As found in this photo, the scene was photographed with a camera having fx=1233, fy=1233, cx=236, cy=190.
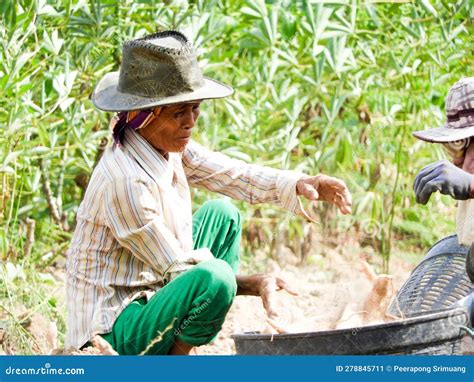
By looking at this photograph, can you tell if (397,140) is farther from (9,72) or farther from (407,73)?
(9,72)

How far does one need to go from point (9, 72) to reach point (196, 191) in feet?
3.83

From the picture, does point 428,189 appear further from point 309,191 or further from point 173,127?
point 173,127

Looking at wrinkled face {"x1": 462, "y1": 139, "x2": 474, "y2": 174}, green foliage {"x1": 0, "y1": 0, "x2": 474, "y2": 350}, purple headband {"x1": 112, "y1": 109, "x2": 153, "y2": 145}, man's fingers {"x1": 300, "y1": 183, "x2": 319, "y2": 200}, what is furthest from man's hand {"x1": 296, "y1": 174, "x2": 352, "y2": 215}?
green foliage {"x1": 0, "y1": 0, "x2": 474, "y2": 350}

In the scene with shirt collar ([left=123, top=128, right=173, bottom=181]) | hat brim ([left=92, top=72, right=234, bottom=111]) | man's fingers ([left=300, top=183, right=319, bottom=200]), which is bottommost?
man's fingers ([left=300, top=183, right=319, bottom=200])

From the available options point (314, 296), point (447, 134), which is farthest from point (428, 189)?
point (314, 296)

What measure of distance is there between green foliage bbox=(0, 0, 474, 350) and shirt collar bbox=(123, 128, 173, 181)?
970 millimetres

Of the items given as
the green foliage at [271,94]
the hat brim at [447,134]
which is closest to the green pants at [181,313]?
the hat brim at [447,134]

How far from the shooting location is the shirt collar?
3.72m

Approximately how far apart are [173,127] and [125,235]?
0.36 m

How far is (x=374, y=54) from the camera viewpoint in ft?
18.8

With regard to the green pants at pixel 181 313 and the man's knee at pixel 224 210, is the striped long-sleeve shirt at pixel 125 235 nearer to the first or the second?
the green pants at pixel 181 313

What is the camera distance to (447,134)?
361cm

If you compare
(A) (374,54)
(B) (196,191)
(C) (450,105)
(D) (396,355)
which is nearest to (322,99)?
(A) (374,54)

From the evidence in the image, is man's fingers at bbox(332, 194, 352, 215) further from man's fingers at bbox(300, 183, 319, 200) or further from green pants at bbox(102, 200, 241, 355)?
green pants at bbox(102, 200, 241, 355)
